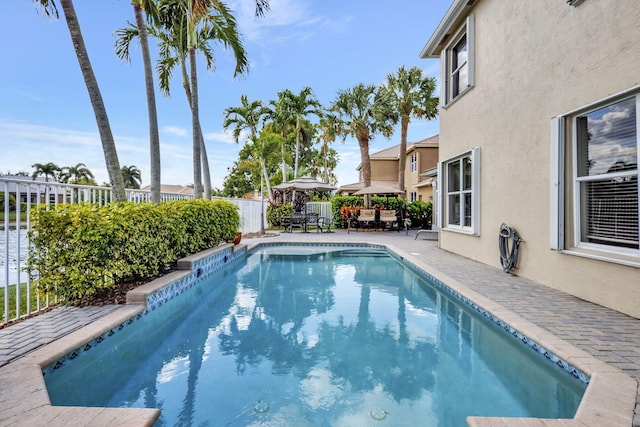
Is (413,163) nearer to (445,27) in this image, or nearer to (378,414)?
(445,27)

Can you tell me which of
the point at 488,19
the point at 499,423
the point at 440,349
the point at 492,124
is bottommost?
the point at 440,349

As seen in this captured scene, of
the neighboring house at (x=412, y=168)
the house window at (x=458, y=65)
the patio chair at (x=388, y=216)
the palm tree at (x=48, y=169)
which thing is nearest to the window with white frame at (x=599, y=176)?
the house window at (x=458, y=65)

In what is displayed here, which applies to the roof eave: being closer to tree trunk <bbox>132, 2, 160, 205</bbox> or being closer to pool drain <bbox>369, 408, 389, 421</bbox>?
tree trunk <bbox>132, 2, 160, 205</bbox>

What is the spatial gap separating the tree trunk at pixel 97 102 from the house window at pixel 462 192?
6959 mm

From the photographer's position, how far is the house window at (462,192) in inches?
283

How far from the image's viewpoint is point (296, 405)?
8.70ft

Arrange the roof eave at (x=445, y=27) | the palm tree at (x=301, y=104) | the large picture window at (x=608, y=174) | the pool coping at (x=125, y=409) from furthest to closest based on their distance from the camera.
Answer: the palm tree at (x=301, y=104), the roof eave at (x=445, y=27), the large picture window at (x=608, y=174), the pool coping at (x=125, y=409)

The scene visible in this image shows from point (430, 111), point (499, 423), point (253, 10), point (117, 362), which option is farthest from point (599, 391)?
point (430, 111)

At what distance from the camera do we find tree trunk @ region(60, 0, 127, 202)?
208 inches

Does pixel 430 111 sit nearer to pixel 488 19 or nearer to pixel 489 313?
pixel 488 19

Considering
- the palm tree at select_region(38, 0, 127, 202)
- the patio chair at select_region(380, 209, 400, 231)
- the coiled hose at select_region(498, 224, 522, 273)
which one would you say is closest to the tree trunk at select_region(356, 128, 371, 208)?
the patio chair at select_region(380, 209, 400, 231)

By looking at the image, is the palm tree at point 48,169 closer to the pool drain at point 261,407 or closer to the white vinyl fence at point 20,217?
the white vinyl fence at point 20,217

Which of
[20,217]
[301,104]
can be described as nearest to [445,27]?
[20,217]

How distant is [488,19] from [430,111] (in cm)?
1299
